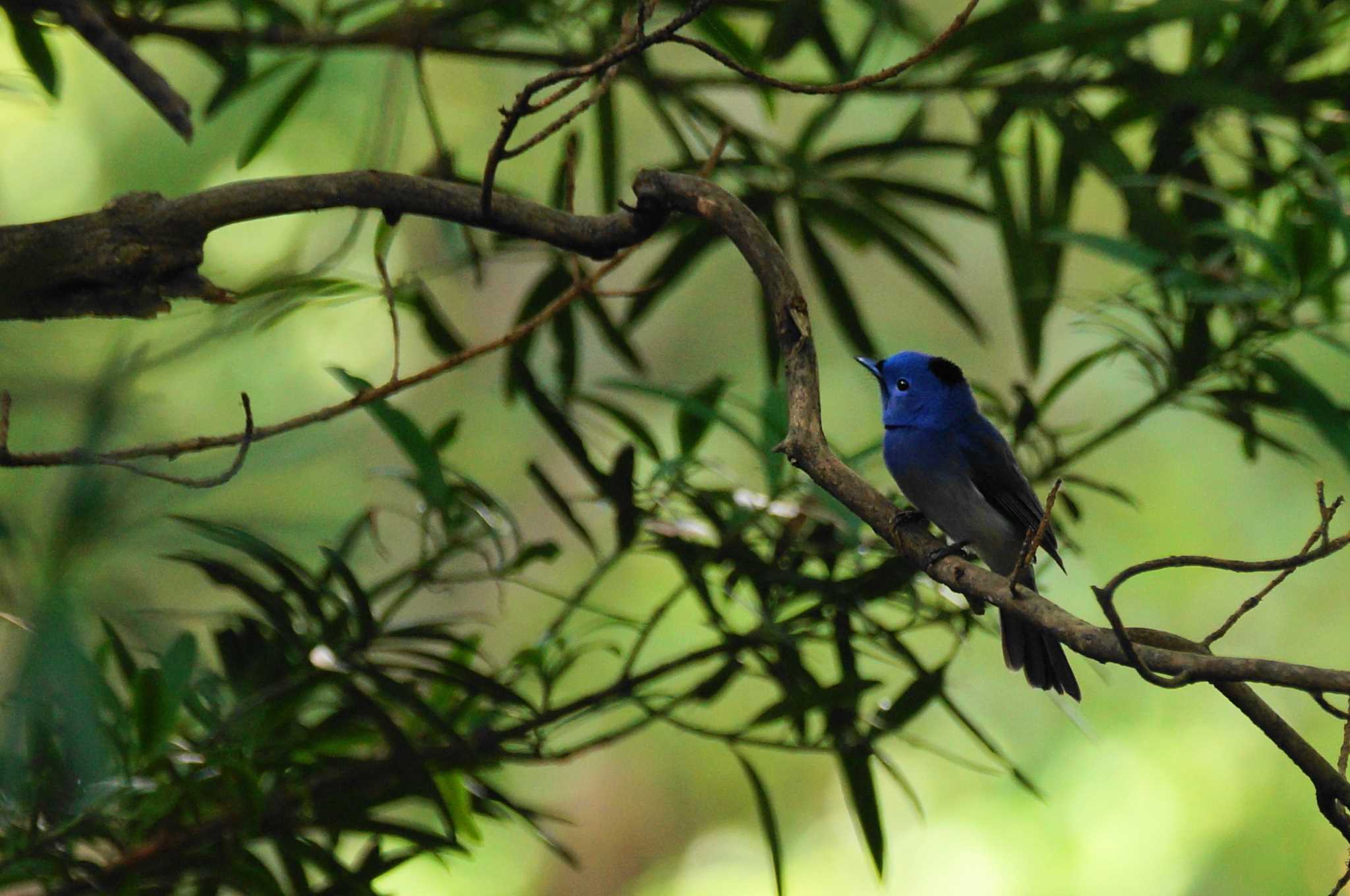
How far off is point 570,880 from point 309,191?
249 inches

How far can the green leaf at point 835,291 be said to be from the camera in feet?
7.02

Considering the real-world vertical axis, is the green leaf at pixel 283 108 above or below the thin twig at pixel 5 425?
above

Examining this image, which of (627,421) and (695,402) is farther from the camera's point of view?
(627,421)

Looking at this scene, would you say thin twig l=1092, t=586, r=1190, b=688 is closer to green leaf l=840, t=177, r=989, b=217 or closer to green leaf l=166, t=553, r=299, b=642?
green leaf l=166, t=553, r=299, b=642

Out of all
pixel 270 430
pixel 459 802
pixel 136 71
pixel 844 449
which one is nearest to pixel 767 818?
pixel 459 802

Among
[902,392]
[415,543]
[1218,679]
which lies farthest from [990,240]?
[1218,679]

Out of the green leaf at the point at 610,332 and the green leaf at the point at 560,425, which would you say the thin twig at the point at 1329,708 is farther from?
the green leaf at the point at 610,332

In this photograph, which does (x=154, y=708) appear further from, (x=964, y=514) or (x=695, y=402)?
(x=964, y=514)

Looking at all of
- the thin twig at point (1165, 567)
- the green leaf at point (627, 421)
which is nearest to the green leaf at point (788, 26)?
the green leaf at point (627, 421)

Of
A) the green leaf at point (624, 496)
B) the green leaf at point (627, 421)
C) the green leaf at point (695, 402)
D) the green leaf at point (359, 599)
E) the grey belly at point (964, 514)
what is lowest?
the green leaf at point (359, 599)

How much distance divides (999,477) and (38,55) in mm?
1416

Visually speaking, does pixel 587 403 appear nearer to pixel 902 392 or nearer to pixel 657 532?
pixel 657 532

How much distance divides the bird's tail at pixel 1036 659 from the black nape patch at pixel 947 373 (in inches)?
13.3

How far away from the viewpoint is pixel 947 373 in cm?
183
